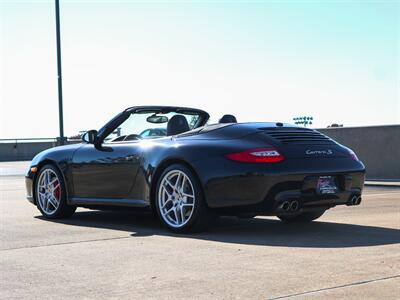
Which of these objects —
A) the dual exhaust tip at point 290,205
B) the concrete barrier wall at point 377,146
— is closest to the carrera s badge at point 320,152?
the dual exhaust tip at point 290,205

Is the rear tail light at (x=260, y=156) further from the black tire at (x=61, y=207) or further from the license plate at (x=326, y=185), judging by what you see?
the black tire at (x=61, y=207)

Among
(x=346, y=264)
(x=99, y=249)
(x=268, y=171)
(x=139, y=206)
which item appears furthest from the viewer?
(x=139, y=206)

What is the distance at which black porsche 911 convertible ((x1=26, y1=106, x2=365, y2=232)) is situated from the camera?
6.47 m

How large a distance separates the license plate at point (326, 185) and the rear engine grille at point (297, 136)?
1.41 ft

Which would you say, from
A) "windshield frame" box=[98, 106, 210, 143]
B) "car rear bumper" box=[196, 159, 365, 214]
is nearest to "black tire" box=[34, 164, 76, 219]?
"windshield frame" box=[98, 106, 210, 143]

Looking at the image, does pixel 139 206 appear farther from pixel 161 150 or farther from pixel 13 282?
pixel 13 282

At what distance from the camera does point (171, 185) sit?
703cm

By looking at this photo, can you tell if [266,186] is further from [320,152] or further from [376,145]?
[376,145]

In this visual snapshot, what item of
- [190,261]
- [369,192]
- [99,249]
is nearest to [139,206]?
[99,249]

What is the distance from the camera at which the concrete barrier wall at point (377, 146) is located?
17328mm

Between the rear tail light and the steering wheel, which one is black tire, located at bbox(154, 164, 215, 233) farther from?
the steering wheel

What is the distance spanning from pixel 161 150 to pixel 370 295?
3575 mm

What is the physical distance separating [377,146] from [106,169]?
38.0 ft

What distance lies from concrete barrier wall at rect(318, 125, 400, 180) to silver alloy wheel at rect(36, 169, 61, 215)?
435 inches
